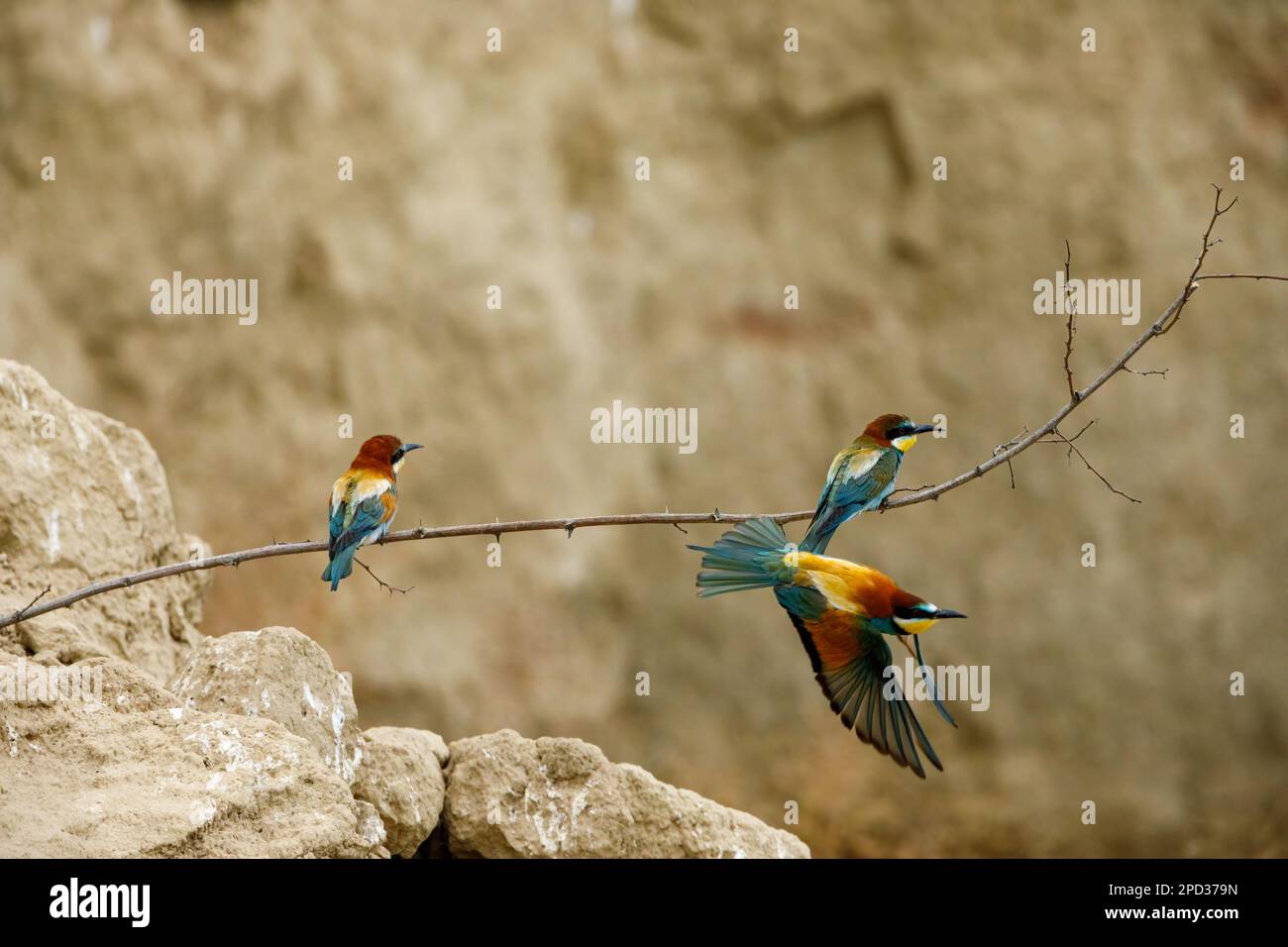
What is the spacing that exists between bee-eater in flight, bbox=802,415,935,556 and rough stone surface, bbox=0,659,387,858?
1.09m

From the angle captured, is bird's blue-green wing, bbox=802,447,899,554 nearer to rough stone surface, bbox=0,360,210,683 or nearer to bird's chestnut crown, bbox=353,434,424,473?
bird's chestnut crown, bbox=353,434,424,473

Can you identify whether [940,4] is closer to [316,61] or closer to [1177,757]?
[316,61]

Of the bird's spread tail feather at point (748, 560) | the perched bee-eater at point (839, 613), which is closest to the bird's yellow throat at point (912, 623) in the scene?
the perched bee-eater at point (839, 613)

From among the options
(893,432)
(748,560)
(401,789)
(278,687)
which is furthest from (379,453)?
(893,432)

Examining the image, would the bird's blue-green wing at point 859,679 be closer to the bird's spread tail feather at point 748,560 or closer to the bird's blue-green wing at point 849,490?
the bird's spread tail feather at point 748,560

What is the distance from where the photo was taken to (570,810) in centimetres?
325

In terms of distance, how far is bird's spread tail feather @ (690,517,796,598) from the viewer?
2.68 metres

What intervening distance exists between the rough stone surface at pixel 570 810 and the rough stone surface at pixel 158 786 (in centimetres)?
36

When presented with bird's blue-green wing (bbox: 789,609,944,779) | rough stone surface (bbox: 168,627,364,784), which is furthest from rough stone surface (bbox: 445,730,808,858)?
bird's blue-green wing (bbox: 789,609,944,779)

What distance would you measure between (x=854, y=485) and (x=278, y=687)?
127 centimetres

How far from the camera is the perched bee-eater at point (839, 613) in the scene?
2.65 metres

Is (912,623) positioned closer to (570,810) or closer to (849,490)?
(849,490)
